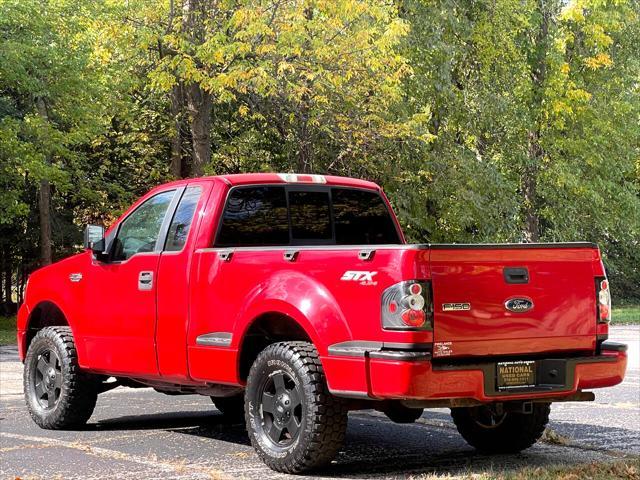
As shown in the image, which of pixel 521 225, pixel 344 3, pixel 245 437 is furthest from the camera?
pixel 521 225

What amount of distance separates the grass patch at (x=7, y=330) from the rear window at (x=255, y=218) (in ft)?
54.6

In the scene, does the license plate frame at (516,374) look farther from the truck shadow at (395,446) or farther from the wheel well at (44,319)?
the wheel well at (44,319)

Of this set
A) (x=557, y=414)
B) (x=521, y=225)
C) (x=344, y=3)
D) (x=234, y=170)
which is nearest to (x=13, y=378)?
(x=557, y=414)

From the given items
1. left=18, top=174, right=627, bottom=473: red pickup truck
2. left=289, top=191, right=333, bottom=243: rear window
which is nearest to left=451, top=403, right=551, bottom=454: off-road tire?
left=18, top=174, right=627, bottom=473: red pickup truck

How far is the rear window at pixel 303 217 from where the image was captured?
342 inches

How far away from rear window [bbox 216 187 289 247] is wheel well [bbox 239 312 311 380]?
2.69 feet

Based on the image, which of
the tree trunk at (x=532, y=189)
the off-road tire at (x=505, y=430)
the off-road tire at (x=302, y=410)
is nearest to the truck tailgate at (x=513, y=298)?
the off-road tire at (x=302, y=410)

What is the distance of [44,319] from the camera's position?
10.5 metres

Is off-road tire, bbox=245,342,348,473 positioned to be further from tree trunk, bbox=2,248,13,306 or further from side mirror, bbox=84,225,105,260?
tree trunk, bbox=2,248,13,306

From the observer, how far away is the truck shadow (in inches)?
304

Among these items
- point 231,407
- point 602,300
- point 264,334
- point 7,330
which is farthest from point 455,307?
point 7,330

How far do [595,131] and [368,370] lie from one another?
114 ft

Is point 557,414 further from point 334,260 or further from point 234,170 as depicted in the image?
point 234,170

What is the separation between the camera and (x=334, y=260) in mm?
7195
